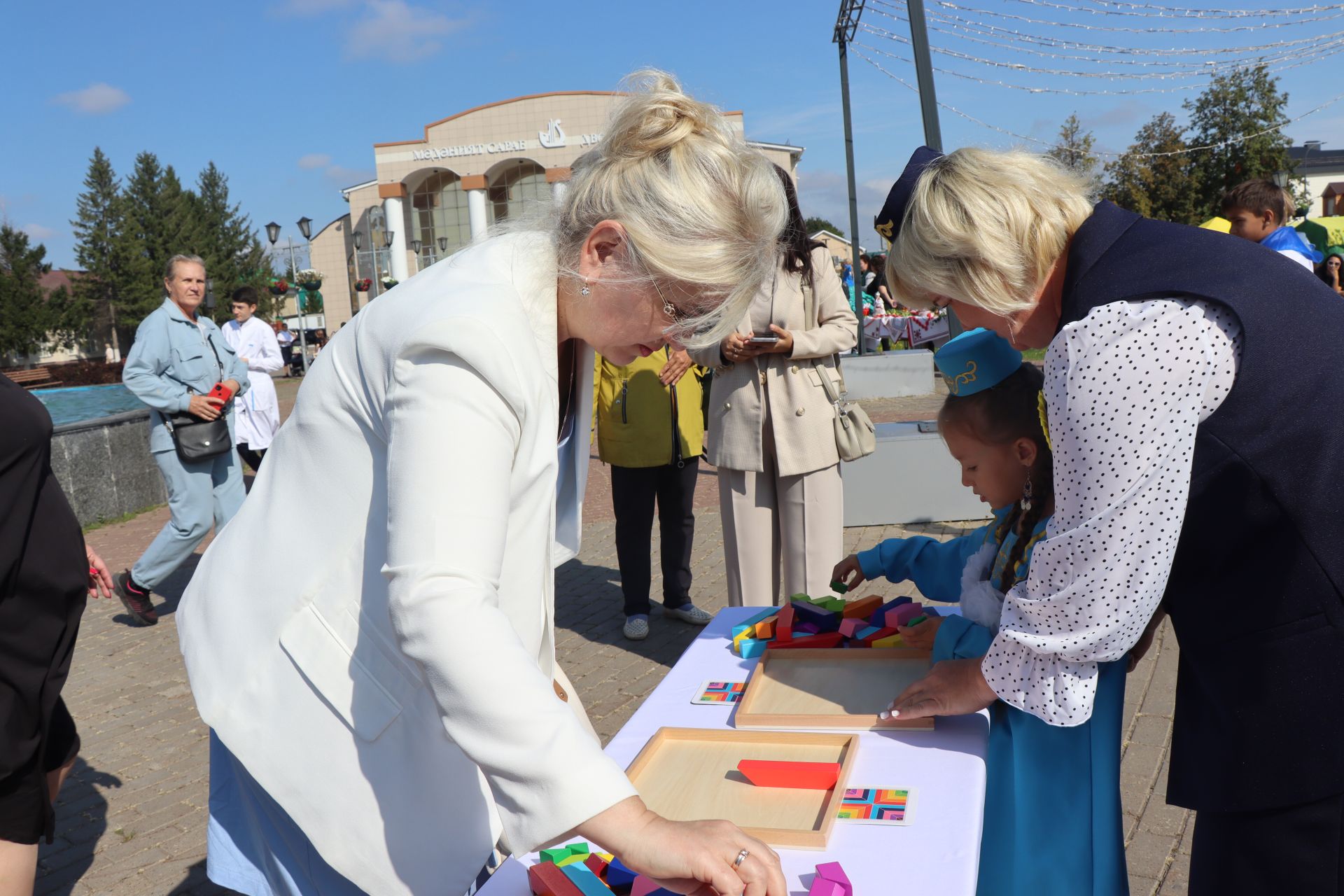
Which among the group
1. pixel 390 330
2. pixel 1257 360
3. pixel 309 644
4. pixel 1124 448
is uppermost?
pixel 390 330

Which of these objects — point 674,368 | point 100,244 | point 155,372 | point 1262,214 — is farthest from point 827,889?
point 100,244

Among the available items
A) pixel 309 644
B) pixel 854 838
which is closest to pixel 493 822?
pixel 309 644

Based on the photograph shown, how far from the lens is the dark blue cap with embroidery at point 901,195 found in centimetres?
188

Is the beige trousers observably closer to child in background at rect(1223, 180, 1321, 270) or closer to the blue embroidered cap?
the blue embroidered cap

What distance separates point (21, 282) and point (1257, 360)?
59908mm

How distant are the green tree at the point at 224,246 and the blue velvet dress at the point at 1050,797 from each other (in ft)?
189

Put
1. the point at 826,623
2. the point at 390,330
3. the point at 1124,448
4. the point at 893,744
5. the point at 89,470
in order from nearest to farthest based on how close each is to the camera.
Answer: the point at 390,330 < the point at 1124,448 < the point at 893,744 < the point at 826,623 < the point at 89,470

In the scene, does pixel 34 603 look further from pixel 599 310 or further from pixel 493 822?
pixel 599 310

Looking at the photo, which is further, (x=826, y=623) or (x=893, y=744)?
(x=826, y=623)

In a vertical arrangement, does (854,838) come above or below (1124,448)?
below

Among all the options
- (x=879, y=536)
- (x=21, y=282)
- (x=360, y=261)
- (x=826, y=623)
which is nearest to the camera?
(x=826, y=623)

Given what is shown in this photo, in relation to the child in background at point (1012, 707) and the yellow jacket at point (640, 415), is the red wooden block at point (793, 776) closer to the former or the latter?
the child in background at point (1012, 707)

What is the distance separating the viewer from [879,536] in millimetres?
6676

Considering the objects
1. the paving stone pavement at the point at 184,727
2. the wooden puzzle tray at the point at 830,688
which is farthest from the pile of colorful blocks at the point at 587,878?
the paving stone pavement at the point at 184,727
